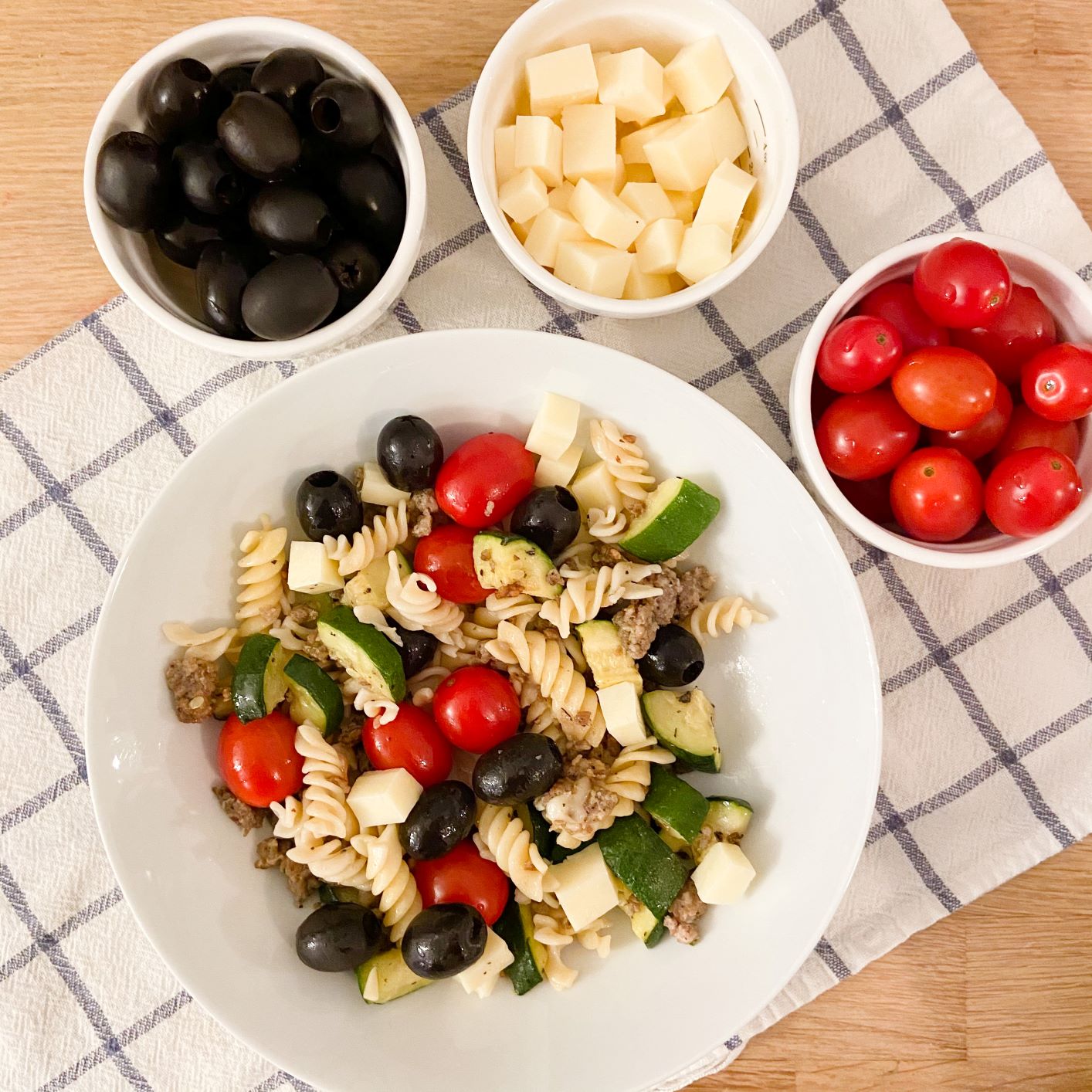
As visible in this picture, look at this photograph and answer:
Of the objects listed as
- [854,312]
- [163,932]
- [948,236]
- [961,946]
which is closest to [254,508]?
[163,932]

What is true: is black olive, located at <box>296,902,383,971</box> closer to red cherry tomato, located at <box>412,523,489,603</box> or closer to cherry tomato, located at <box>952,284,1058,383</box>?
red cherry tomato, located at <box>412,523,489,603</box>

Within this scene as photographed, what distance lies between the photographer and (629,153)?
1.34 m

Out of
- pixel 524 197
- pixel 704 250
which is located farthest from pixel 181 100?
pixel 704 250

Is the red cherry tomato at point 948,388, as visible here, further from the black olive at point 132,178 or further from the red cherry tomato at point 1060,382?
the black olive at point 132,178

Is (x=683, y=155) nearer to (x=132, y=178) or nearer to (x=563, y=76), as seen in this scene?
(x=563, y=76)

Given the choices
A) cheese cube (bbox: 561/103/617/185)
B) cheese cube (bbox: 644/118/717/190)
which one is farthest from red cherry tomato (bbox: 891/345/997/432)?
cheese cube (bbox: 561/103/617/185)

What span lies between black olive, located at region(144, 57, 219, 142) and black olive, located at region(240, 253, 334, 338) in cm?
22

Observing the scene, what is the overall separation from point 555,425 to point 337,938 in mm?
739

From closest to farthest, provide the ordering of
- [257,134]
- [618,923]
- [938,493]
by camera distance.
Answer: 1. [257,134]
2. [938,493]
3. [618,923]

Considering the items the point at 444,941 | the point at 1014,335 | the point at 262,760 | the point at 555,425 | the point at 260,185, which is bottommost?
the point at 444,941

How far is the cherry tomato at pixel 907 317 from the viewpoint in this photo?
1.30m

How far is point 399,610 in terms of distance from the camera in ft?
4.29

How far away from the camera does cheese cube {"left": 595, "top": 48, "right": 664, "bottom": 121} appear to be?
4.22 feet

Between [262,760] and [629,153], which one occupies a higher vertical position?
[629,153]
